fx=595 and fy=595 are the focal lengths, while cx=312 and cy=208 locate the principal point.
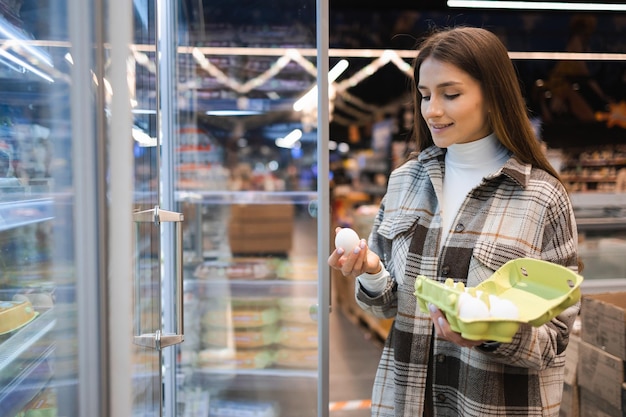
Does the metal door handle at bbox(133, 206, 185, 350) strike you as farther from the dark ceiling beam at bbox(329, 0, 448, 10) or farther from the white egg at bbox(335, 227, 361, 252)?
the dark ceiling beam at bbox(329, 0, 448, 10)

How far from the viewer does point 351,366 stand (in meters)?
4.68

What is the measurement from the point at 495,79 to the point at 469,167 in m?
0.23

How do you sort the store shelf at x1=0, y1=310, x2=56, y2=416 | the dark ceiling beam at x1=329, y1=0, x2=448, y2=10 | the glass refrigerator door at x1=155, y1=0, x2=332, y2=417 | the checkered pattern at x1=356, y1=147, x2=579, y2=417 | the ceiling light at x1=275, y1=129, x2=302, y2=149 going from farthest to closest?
the dark ceiling beam at x1=329, y1=0, x2=448, y2=10 → the ceiling light at x1=275, y1=129, x2=302, y2=149 → the glass refrigerator door at x1=155, y1=0, x2=332, y2=417 → the checkered pattern at x1=356, y1=147, x2=579, y2=417 → the store shelf at x1=0, y1=310, x2=56, y2=416

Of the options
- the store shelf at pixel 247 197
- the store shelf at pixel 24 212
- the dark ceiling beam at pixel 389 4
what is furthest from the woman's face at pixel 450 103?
the dark ceiling beam at pixel 389 4

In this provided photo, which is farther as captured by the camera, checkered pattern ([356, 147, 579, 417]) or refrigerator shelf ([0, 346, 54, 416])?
checkered pattern ([356, 147, 579, 417])

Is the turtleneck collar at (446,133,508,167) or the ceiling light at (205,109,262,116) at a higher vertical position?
the ceiling light at (205,109,262,116)

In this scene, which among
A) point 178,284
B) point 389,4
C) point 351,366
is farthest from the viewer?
point 351,366

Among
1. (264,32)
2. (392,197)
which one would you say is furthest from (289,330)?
(392,197)

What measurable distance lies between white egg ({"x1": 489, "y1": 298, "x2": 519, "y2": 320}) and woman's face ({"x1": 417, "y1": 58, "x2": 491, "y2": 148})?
506 mm

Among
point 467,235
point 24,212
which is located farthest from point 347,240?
point 24,212

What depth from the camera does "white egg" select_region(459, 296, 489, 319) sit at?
42.6 inches

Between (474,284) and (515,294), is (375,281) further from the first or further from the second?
(515,294)

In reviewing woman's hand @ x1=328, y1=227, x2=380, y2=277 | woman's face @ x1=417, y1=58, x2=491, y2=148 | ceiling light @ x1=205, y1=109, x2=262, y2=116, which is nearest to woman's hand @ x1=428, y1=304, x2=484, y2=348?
woman's hand @ x1=328, y1=227, x2=380, y2=277

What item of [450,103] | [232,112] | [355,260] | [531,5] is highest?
[531,5]
